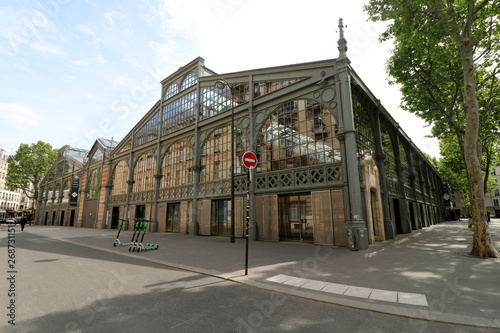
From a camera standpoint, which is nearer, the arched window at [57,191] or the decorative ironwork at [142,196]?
the decorative ironwork at [142,196]

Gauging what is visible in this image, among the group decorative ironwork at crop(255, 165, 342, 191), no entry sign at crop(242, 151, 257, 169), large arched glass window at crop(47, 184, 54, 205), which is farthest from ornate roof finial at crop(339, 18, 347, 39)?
large arched glass window at crop(47, 184, 54, 205)

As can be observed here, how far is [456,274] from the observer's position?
21.5ft

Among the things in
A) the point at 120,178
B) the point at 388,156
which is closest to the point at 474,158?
the point at 388,156

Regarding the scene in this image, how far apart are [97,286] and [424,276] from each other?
8.45 metres

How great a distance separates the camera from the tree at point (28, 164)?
50.3 metres

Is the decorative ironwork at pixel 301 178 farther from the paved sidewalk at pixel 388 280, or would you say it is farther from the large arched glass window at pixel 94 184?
the large arched glass window at pixel 94 184

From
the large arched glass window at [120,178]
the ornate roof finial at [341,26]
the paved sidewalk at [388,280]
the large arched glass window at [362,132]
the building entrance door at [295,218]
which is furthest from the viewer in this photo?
the large arched glass window at [120,178]

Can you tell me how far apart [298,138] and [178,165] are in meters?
13.6

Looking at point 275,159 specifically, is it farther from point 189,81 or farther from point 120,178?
point 120,178

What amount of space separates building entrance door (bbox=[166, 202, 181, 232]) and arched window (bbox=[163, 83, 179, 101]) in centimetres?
1283

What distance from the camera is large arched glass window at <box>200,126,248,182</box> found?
18.7 m

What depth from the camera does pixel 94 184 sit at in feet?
121

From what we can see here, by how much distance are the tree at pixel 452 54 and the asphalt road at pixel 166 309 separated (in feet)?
30.6

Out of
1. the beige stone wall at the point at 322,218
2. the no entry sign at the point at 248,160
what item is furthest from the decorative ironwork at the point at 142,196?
the no entry sign at the point at 248,160
